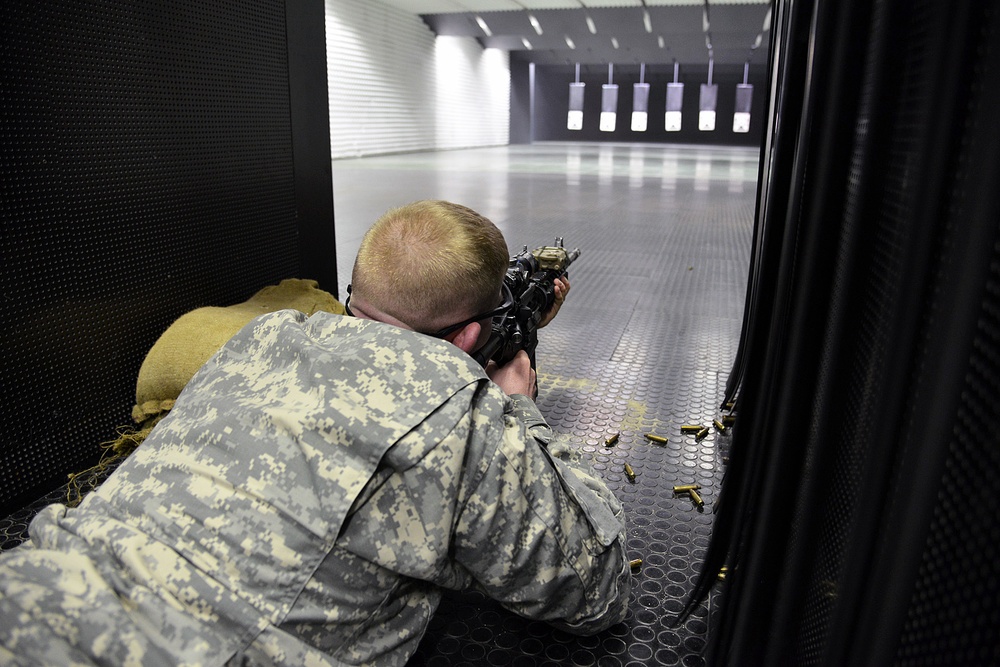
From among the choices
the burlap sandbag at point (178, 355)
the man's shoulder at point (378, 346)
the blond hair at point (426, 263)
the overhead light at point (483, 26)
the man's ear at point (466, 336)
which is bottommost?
the burlap sandbag at point (178, 355)

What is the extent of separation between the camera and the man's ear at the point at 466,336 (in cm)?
114

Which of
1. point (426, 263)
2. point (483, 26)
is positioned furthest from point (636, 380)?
point (483, 26)

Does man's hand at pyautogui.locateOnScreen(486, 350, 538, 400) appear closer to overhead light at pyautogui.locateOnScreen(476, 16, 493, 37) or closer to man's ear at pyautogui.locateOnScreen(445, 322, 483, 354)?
man's ear at pyautogui.locateOnScreen(445, 322, 483, 354)

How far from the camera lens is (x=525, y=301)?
1734 millimetres

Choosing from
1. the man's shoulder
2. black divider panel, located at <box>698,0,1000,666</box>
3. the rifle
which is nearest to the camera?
black divider panel, located at <box>698,0,1000,666</box>

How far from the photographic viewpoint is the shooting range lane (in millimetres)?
1404

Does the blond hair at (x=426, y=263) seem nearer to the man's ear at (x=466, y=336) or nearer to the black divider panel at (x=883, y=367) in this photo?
the man's ear at (x=466, y=336)

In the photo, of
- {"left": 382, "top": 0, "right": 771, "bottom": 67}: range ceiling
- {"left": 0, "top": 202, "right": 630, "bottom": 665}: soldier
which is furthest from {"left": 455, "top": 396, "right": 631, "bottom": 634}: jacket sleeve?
{"left": 382, "top": 0, "right": 771, "bottom": 67}: range ceiling

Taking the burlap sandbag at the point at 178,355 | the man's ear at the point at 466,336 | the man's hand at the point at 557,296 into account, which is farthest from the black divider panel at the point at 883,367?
the burlap sandbag at the point at 178,355

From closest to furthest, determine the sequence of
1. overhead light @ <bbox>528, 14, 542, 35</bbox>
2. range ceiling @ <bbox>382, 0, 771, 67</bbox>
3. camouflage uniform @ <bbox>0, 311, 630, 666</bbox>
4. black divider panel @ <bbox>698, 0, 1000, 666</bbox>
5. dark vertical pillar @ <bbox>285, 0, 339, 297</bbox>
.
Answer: black divider panel @ <bbox>698, 0, 1000, 666</bbox> < camouflage uniform @ <bbox>0, 311, 630, 666</bbox> < dark vertical pillar @ <bbox>285, 0, 339, 297</bbox> < range ceiling @ <bbox>382, 0, 771, 67</bbox> < overhead light @ <bbox>528, 14, 542, 35</bbox>

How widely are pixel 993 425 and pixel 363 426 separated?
65 cm

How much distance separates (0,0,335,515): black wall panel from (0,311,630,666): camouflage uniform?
102 centimetres

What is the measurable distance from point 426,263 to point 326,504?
0.38 meters

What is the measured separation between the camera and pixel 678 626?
4.73 ft
